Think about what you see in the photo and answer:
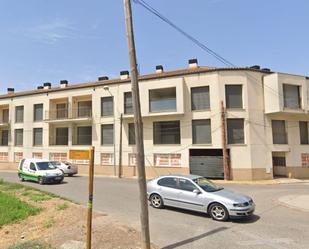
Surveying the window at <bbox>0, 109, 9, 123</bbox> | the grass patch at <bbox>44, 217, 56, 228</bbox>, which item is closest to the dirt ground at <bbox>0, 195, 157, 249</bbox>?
the grass patch at <bbox>44, 217, 56, 228</bbox>

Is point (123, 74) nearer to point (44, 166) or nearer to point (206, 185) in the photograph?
point (44, 166)

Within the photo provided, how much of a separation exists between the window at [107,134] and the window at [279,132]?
1601 cm

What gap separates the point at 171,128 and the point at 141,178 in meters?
20.7

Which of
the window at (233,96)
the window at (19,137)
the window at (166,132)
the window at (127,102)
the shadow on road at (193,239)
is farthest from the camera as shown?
the window at (19,137)

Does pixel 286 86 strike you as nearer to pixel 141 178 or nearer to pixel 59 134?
pixel 141 178

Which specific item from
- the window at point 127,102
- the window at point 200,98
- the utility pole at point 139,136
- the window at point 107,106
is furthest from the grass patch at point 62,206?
the window at point 107,106

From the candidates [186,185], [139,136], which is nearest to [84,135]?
[186,185]

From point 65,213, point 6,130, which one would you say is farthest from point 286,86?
point 6,130

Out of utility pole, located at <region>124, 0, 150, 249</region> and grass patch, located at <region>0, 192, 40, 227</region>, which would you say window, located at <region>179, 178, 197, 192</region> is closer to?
utility pole, located at <region>124, 0, 150, 249</region>

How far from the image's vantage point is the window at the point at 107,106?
3028 cm

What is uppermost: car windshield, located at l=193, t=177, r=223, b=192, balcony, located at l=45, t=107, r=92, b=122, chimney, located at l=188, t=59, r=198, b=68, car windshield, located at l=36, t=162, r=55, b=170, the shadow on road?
chimney, located at l=188, t=59, r=198, b=68

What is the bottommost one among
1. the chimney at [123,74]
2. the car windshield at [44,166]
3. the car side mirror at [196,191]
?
the car side mirror at [196,191]

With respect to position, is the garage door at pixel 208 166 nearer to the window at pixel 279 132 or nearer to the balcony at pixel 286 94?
the window at pixel 279 132

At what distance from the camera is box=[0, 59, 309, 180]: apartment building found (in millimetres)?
24750
